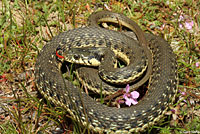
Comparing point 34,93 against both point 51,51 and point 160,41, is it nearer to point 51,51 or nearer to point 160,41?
point 51,51

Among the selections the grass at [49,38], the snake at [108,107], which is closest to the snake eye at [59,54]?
the snake at [108,107]

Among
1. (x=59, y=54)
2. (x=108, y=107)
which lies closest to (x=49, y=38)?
(x=59, y=54)

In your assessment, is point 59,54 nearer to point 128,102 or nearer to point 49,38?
point 49,38

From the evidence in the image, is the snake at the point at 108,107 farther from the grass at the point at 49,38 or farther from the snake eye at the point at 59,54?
the grass at the point at 49,38

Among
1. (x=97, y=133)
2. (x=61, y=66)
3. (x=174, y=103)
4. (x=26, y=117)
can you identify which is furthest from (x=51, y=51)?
(x=174, y=103)

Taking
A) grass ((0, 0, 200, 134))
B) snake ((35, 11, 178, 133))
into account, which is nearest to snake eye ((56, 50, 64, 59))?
snake ((35, 11, 178, 133))

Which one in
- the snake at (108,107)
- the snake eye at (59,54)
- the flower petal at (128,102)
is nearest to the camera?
the snake at (108,107)
